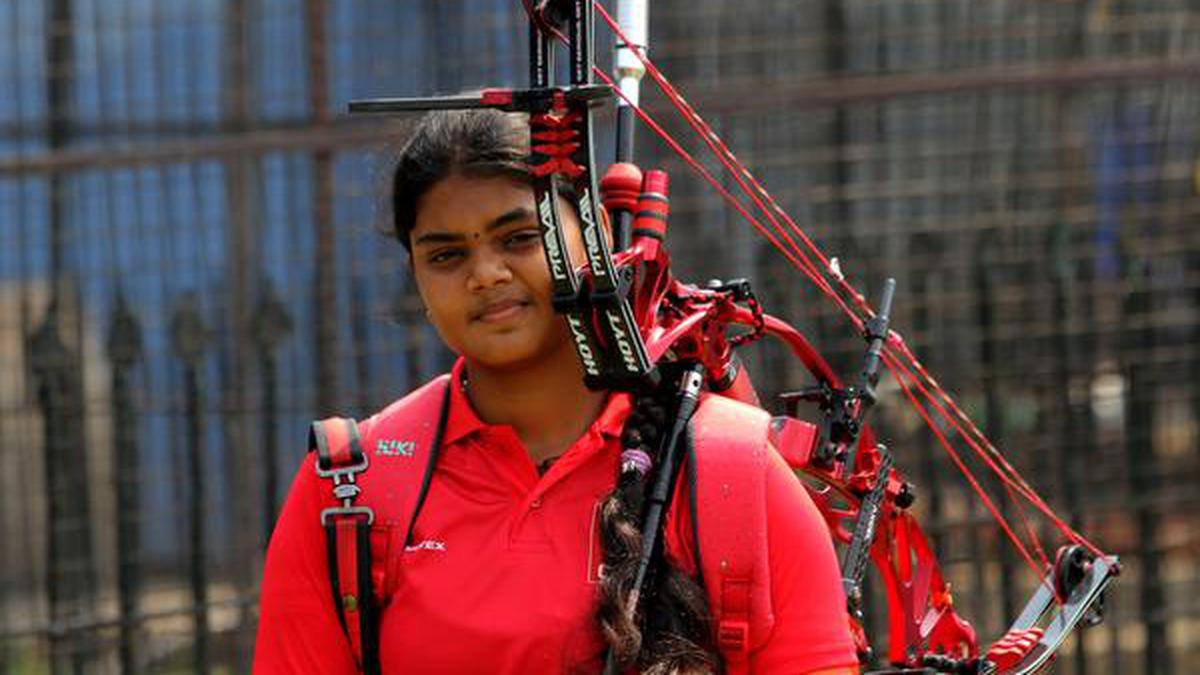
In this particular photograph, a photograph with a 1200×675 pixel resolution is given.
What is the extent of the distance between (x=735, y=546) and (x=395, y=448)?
1.88ft

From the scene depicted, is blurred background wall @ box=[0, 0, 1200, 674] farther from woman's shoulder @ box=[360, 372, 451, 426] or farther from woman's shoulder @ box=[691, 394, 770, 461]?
woman's shoulder @ box=[691, 394, 770, 461]

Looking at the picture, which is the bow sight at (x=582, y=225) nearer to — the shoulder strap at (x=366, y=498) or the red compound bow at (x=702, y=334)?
the red compound bow at (x=702, y=334)

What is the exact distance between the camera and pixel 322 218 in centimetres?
701

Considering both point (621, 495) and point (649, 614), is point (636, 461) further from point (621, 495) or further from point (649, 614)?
point (649, 614)

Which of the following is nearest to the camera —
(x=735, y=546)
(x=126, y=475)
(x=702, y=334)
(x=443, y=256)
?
(x=735, y=546)

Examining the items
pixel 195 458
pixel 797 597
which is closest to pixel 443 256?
pixel 797 597

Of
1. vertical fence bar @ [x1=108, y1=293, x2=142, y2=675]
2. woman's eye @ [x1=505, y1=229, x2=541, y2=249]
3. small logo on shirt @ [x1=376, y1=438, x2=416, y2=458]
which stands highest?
woman's eye @ [x1=505, y1=229, x2=541, y2=249]

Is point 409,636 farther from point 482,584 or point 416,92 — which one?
point 416,92

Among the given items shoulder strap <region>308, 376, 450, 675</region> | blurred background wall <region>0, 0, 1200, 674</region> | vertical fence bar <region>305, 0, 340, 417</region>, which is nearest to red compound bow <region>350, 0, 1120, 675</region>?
shoulder strap <region>308, 376, 450, 675</region>

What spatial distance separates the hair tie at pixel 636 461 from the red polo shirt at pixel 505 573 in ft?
0.14

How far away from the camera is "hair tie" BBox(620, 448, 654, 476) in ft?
11.0

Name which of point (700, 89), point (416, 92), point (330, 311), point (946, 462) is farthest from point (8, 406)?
point (946, 462)

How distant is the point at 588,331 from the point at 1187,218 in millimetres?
4380

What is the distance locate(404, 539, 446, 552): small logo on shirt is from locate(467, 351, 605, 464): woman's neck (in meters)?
0.22
